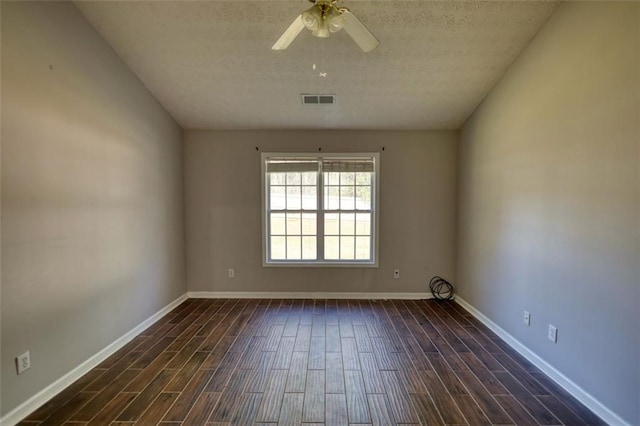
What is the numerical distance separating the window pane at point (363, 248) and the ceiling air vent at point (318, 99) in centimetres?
197

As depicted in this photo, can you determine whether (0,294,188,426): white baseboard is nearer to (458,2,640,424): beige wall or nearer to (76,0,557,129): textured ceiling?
(76,0,557,129): textured ceiling

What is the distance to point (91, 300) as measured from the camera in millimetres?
2484

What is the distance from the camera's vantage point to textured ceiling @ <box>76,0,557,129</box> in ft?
7.91

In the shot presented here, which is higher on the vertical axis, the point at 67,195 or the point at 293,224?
the point at 67,195

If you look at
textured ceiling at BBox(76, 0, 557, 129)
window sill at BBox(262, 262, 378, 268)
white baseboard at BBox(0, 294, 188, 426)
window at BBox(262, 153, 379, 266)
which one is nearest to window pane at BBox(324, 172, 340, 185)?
window at BBox(262, 153, 379, 266)

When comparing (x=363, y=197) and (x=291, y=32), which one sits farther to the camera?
(x=363, y=197)

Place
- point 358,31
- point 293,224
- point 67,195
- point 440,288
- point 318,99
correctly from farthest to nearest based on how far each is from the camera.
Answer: point 293,224, point 440,288, point 318,99, point 67,195, point 358,31

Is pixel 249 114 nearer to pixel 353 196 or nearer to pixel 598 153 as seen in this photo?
pixel 353 196

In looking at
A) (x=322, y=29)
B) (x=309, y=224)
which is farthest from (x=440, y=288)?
(x=322, y=29)

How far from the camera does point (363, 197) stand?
14.0 ft

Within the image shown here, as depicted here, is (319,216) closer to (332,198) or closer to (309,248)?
(332,198)

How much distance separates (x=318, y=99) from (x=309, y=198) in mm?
1426

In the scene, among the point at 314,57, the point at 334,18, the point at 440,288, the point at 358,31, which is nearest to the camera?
the point at 334,18

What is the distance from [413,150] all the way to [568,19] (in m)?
2.10
